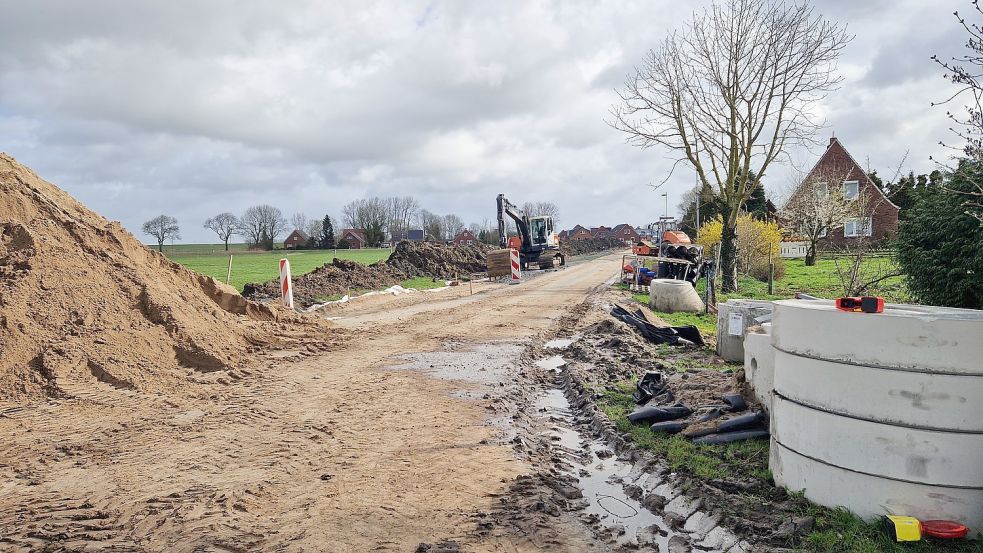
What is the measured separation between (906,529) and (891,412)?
0.69 meters

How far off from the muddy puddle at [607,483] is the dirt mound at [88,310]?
5.41m

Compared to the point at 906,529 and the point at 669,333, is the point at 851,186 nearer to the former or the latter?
the point at 669,333

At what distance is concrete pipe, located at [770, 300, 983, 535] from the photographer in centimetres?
359

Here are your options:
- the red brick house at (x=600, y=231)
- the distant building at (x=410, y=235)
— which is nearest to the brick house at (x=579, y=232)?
the red brick house at (x=600, y=231)

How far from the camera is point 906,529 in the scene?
11.8ft

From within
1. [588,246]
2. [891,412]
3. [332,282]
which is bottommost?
[891,412]

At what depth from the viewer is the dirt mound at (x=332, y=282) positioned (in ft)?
64.4

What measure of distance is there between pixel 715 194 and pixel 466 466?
2044cm

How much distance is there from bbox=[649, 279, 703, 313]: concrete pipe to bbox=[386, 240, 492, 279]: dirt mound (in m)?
15.8

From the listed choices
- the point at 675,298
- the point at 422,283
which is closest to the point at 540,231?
the point at 422,283

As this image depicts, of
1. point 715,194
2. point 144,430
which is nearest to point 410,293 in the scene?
point 715,194

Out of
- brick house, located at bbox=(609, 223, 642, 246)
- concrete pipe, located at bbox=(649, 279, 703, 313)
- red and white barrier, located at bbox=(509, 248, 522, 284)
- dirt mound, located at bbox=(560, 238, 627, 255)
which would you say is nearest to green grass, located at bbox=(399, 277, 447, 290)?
red and white barrier, located at bbox=(509, 248, 522, 284)

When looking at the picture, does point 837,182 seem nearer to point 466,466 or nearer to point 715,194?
point 715,194

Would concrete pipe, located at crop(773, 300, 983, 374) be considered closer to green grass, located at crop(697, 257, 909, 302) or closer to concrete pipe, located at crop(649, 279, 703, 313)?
green grass, located at crop(697, 257, 909, 302)
